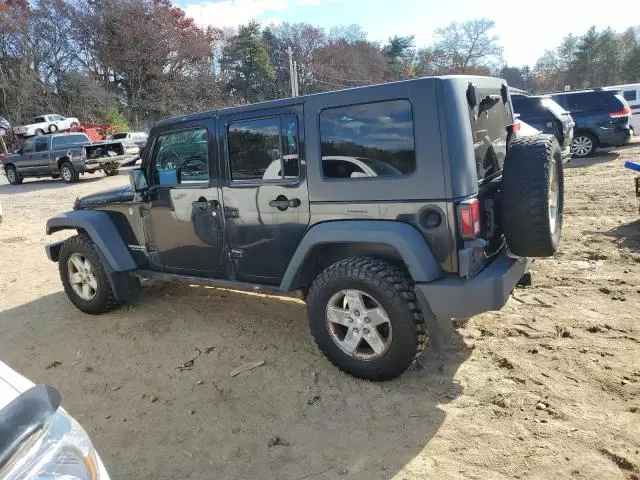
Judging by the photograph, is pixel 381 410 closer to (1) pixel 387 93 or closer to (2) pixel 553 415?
(2) pixel 553 415

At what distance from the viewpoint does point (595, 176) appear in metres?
10.5

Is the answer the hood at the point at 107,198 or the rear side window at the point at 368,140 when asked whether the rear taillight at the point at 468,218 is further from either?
the hood at the point at 107,198

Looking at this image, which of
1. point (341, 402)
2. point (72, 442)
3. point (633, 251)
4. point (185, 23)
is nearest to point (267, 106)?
point (341, 402)

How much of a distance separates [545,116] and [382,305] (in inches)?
377

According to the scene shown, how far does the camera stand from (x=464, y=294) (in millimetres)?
3002

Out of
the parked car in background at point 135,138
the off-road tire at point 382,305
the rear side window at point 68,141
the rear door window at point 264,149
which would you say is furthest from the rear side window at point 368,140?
the rear side window at point 68,141

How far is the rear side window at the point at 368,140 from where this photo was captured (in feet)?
10.2

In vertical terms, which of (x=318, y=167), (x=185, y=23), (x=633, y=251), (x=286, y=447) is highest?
(x=185, y=23)

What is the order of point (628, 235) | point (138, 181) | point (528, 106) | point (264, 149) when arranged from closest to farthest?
point (264, 149), point (138, 181), point (628, 235), point (528, 106)

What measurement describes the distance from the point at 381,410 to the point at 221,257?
5.90ft

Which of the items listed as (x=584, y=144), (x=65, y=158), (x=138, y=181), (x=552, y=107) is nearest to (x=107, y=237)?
(x=138, y=181)

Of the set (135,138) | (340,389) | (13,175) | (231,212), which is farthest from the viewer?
(135,138)

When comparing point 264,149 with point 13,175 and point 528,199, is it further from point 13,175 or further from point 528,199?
point 13,175

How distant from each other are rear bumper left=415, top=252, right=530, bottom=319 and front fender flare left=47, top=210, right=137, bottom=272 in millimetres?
2892
